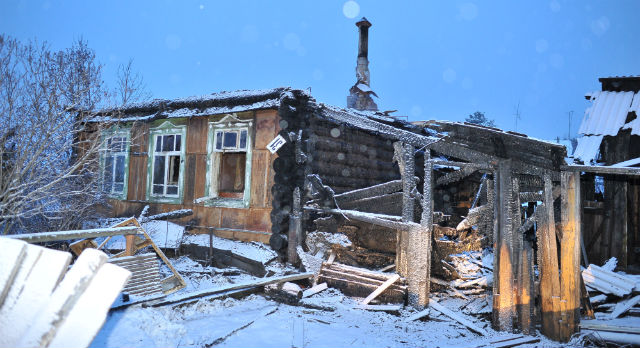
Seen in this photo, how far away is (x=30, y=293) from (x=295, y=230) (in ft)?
24.6

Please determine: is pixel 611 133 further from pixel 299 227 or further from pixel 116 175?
pixel 116 175

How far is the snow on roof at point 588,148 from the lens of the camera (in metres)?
9.47

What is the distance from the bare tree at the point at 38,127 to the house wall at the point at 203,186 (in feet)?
5.86

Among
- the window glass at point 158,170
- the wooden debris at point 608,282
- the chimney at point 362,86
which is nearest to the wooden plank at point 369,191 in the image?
the wooden debris at point 608,282

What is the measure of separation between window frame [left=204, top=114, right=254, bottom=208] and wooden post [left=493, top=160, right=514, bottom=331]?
607 cm

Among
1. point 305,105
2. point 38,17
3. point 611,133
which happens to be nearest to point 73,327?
point 305,105

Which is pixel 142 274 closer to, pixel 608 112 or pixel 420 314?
pixel 420 314

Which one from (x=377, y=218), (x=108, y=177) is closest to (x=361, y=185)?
(x=377, y=218)

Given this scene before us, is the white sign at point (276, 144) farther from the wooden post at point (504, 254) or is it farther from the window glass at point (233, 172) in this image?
the window glass at point (233, 172)

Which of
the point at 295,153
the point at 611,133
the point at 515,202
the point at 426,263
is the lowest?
the point at 426,263

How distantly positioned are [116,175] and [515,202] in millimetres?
11715

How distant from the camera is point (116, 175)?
42.0 ft

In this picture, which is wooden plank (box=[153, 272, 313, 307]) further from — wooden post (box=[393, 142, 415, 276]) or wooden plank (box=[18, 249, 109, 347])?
wooden plank (box=[18, 249, 109, 347])

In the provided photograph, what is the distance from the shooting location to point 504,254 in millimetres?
6137
